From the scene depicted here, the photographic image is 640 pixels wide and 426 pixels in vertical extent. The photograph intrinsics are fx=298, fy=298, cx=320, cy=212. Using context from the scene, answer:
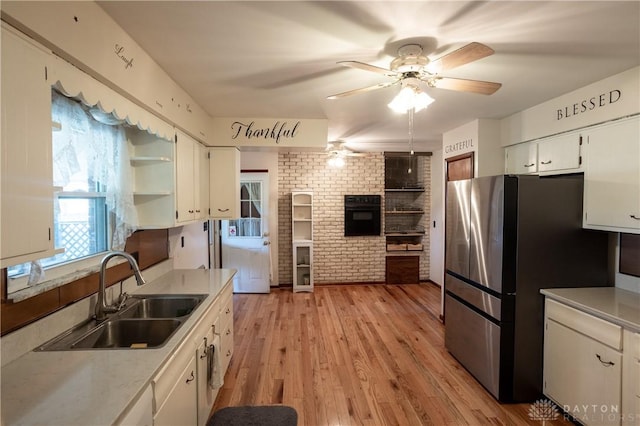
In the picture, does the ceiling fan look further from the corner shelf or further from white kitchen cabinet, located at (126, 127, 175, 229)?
the corner shelf

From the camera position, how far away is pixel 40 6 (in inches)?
43.0

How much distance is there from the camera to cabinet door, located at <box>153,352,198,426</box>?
137 centimetres

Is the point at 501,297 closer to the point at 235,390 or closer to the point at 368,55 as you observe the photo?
the point at 368,55

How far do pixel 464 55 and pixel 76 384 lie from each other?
7.51 ft

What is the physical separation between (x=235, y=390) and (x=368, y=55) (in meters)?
2.80

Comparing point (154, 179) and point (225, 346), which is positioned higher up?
point (154, 179)

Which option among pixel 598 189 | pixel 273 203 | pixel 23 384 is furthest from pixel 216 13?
pixel 273 203

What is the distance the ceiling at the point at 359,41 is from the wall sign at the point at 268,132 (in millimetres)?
553

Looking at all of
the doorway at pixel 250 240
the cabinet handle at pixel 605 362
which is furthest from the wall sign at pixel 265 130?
the cabinet handle at pixel 605 362

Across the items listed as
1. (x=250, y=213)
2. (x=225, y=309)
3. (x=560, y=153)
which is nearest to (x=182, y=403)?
(x=225, y=309)

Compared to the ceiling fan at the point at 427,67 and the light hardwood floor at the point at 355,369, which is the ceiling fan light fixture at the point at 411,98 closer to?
the ceiling fan at the point at 427,67

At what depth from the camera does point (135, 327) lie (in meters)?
1.84

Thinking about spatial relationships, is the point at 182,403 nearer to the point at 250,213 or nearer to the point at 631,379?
the point at 631,379

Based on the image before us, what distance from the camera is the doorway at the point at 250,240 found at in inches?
207
